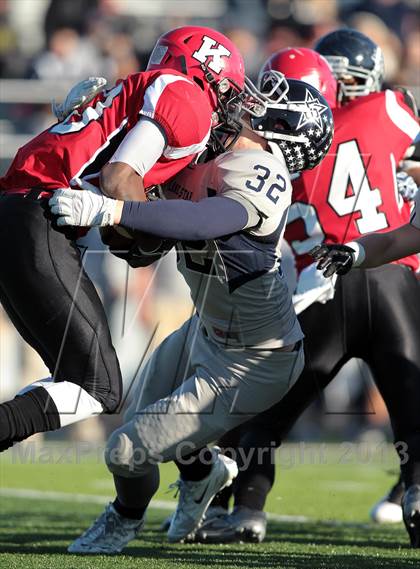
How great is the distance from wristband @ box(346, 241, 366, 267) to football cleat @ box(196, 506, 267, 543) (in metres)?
1.24

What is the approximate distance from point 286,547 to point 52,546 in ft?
3.02

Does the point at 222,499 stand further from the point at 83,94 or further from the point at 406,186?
the point at 83,94

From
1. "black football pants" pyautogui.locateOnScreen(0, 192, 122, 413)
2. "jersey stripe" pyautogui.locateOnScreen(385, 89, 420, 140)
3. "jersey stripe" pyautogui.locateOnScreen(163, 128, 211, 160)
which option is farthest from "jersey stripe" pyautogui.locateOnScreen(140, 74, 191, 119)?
"jersey stripe" pyautogui.locateOnScreen(385, 89, 420, 140)

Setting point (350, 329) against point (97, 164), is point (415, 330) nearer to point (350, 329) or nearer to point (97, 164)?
point (350, 329)

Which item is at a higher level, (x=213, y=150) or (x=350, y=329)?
(x=213, y=150)

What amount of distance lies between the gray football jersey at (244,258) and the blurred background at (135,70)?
400 centimetres

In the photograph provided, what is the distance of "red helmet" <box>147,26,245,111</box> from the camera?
162 inches

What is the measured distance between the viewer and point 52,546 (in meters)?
4.54

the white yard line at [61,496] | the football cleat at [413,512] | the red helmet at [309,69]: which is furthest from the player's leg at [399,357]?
the white yard line at [61,496]

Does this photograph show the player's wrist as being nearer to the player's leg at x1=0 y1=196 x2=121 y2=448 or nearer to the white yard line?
the player's leg at x1=0 y1=196 x2=121 y2=448

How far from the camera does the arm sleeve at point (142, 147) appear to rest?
3.70m

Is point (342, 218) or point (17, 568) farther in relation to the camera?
point (342, 218)

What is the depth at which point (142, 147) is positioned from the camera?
12.2 ft

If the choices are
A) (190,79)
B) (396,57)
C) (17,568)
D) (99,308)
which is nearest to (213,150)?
(190,79)
